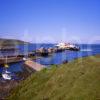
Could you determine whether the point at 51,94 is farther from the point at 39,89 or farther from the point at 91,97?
the point at 91,97

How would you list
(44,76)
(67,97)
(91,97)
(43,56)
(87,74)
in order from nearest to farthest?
(91,97) < (67,97) < (87,74) < (44,76) < (43,56)

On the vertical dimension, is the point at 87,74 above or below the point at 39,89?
above

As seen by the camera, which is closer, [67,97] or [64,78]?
[67,97]

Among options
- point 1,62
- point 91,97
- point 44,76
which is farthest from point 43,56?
point 91,97

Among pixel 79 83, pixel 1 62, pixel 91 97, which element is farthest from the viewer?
pixel 1 62

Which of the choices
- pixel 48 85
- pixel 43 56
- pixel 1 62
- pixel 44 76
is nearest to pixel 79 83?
pixel 48 85

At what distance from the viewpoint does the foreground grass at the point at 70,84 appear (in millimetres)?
11922

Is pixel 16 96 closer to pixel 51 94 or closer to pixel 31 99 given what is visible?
pixel 31 99

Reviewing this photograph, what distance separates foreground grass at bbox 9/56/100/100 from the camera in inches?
469

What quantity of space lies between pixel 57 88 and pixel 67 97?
192 cm

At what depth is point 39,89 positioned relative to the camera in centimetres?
1521

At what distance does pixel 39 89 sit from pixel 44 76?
2.68 meters

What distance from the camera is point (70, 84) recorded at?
13625 millimetres

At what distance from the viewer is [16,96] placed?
628 inches
